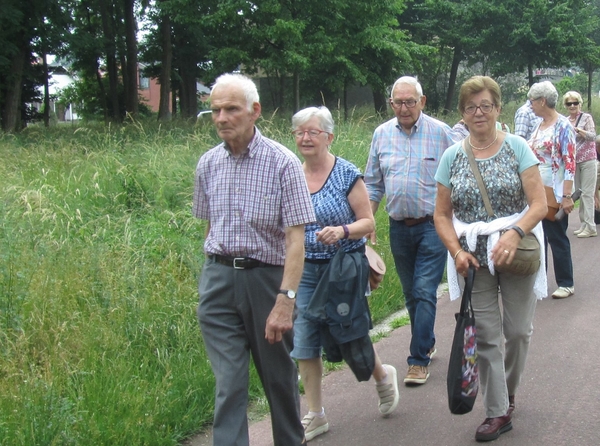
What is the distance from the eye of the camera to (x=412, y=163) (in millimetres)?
5520

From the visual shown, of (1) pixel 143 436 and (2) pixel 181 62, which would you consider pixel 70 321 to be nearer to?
(1) pixel 143 436

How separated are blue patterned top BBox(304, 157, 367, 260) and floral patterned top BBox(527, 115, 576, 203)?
3229 mm

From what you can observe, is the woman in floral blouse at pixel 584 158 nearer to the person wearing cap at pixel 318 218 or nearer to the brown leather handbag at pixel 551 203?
the brown leather handbag at pixel 551 203

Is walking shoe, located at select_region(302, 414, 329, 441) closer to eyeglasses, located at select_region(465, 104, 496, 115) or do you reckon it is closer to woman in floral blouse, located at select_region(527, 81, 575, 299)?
eyeglasses, located at select_region(465, 104, 496, 115)

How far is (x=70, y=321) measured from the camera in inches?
213

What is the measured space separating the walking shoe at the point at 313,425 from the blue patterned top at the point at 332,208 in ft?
3.11

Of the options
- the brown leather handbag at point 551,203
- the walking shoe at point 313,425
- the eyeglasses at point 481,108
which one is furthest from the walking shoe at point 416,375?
the brown leather handbag at point 551,203

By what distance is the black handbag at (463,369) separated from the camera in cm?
416

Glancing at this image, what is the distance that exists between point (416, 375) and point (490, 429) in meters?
1.07

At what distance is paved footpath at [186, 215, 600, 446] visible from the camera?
4555 mm

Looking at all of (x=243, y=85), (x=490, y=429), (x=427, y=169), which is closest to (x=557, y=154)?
(x=427, y=169)

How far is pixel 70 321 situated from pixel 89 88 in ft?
132

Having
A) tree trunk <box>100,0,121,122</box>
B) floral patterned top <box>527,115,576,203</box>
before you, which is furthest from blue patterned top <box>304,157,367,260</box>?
tree trunk <box>100,0,121,122</box>

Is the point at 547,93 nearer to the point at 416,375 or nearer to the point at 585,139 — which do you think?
the point at 416,375
